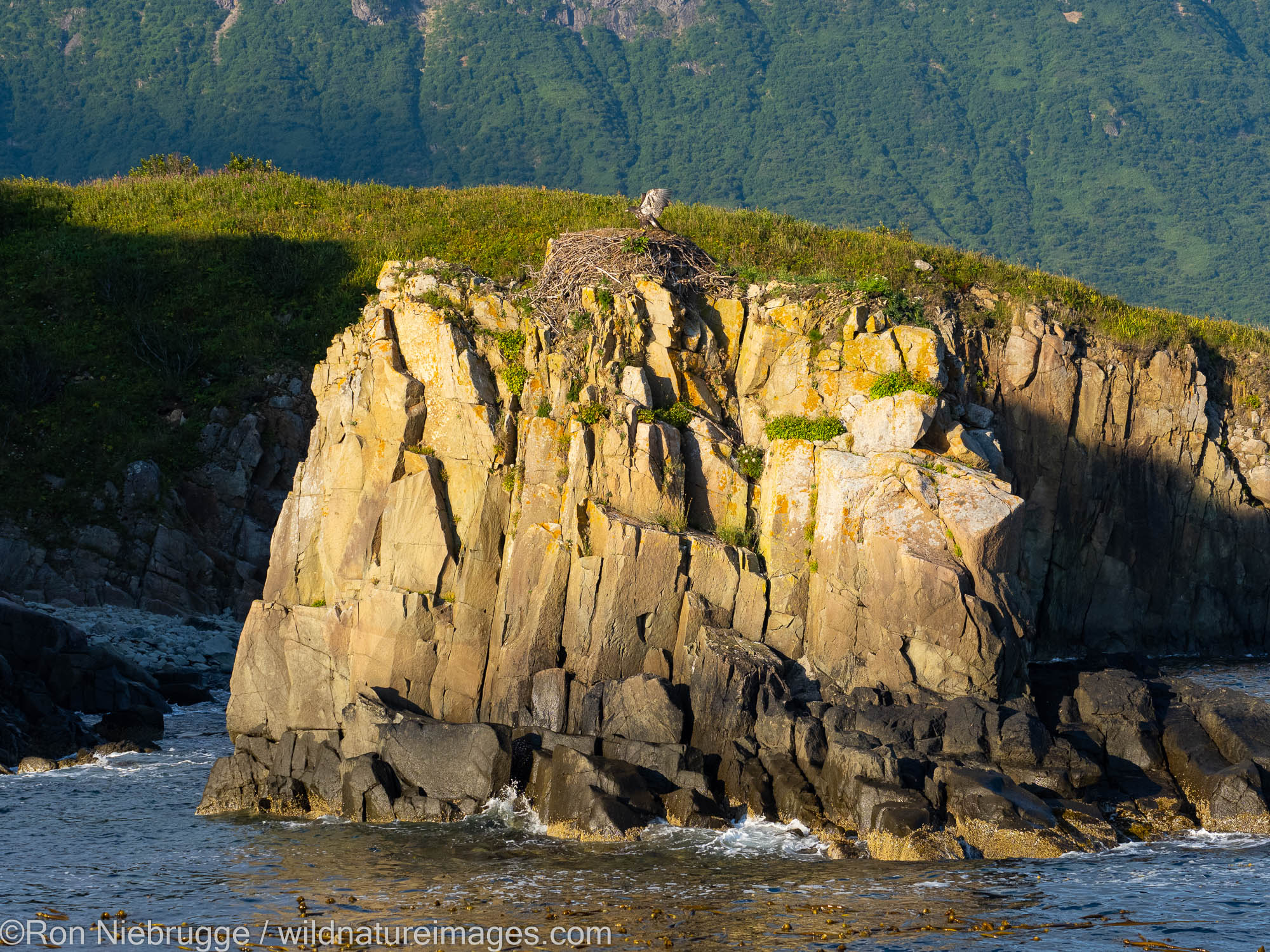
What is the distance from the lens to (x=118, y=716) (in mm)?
24891

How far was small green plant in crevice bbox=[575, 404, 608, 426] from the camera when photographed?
73.0ft

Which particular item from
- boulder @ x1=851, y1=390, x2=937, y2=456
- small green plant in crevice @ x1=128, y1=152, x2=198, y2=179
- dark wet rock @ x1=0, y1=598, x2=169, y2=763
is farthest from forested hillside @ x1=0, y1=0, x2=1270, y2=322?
dark wet rock @ x1=0, y1=598, x2=169, y2=763

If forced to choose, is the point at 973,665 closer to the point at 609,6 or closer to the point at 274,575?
the point at 274,575

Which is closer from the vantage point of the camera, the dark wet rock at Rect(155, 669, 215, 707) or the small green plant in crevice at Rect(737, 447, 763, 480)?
the small green plant in crevice at Rect(737, 447, 763, 480)

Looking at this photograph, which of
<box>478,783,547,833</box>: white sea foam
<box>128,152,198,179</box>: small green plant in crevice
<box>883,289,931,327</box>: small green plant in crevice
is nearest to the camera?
<box>478,783,547,833</box>: white sea foam

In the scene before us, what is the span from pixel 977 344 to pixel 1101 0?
9480 centimetres

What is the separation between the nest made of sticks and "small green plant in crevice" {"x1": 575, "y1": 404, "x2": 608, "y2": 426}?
2.55m

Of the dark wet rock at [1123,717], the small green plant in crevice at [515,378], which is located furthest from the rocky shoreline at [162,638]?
the dark wet rock at [1123,717]

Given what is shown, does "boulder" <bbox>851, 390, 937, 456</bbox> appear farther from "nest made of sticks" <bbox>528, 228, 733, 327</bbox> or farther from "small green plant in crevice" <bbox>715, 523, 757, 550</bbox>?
"nest made of sticks" <bbox>528, 228, 733, 327</bbox>

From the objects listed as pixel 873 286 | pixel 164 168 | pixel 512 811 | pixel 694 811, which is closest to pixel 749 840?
pixel 694 811

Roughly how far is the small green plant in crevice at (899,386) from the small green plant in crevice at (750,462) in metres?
2.41

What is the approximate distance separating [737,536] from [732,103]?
91148 mm

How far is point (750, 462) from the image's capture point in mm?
22719

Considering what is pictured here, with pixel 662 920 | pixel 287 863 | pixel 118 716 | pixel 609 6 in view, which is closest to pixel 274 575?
pixel 118 716
